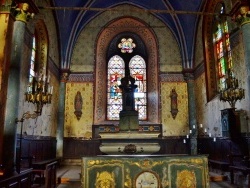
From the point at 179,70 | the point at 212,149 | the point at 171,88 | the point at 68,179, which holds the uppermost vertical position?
the point at 179,70

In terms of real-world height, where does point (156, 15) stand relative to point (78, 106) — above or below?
above

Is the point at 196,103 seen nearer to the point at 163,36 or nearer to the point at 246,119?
the point at 163,36

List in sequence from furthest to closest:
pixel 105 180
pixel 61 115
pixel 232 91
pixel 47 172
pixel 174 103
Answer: pixel 174 103, pixel 61 115, pixel 232 91, pixel 47 172, pixel 105 180

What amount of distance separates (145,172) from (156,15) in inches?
513

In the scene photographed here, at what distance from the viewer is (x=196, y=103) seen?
588 inches

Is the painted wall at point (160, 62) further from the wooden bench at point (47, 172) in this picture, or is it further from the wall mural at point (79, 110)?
the wooden bench at point (47, 172)

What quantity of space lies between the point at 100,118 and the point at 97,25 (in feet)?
19.3

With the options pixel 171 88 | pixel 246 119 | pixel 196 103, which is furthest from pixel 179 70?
pixel 246 119

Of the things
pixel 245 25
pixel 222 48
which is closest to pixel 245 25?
pixel 245 25

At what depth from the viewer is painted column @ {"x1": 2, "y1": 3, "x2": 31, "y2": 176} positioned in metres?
6.67

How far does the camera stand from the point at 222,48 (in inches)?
457

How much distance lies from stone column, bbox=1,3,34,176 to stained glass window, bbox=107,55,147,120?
8.93 m

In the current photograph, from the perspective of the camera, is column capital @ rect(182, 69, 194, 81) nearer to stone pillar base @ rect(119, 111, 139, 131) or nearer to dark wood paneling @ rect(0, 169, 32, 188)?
stone pillar base @ rect(119, 111, 139, 131)

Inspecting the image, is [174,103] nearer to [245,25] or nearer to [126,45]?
[126,45]
